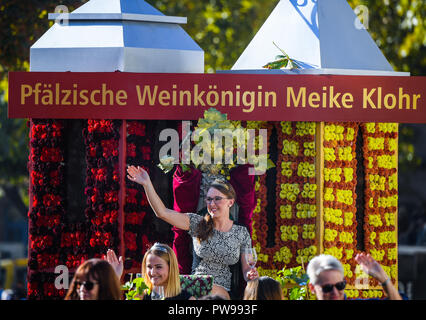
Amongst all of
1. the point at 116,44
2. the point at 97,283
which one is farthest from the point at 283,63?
the point at 97,283

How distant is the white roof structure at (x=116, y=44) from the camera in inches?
487

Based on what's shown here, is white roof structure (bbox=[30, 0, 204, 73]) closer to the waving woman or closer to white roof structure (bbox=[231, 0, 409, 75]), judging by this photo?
white roof structure (bbox=[231, 0, 409, 75])

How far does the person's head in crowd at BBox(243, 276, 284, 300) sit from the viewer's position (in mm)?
7859

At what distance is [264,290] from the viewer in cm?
789

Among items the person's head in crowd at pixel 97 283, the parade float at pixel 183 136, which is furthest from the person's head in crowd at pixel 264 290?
the parade float at pixel 183 136

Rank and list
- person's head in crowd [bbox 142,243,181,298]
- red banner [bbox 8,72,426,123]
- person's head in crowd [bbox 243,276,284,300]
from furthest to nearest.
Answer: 1. red banner [bbox 8,72,426,123]
2. person's head in crowd [bbox 142,243,181,298]
3. person's head in crowd [bbox 243,276,284,300]

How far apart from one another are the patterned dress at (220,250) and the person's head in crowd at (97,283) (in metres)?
2.70

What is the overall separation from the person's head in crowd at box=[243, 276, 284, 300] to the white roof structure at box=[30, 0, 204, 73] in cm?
507

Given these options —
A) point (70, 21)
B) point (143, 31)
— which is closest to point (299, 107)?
point (143, 31)

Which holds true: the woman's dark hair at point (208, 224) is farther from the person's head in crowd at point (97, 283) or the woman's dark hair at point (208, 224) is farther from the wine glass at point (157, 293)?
the person's head in crowd at point (97, 283)

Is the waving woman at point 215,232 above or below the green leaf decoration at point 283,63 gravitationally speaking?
below

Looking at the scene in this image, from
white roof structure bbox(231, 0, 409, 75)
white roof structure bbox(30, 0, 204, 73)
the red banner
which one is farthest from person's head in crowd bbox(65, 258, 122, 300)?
white roof structure bbox(231, 0, 409, 75)

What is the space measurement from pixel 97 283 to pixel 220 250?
2825 mm
